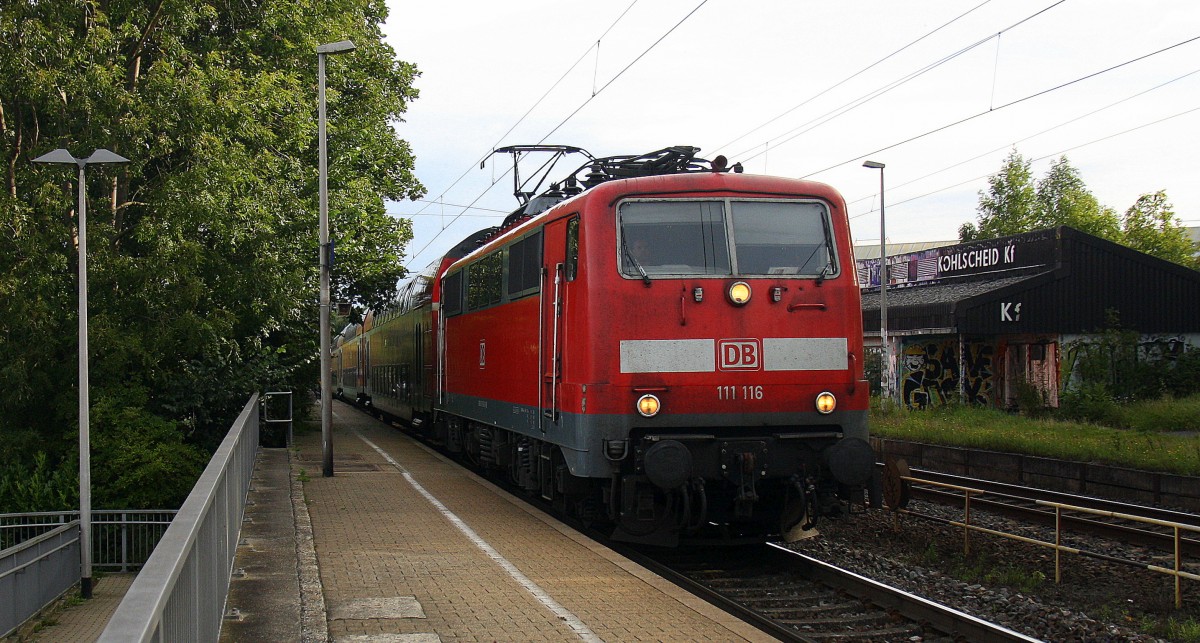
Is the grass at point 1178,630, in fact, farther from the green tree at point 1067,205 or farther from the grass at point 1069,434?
the green tree at point 1067,205

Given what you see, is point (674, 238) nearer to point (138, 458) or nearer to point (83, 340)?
point (83, 340)

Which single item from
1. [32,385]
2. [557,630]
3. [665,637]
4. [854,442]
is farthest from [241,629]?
[32,385]

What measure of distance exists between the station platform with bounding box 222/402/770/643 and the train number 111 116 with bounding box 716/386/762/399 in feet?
5.52

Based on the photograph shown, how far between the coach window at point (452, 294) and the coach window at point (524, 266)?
354 cm

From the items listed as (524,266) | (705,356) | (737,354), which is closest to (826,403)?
(737,354)

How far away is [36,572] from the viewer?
60.8ft

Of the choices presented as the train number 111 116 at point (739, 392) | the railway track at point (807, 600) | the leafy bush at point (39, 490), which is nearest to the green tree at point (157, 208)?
the leafy bush at point (39, 490)

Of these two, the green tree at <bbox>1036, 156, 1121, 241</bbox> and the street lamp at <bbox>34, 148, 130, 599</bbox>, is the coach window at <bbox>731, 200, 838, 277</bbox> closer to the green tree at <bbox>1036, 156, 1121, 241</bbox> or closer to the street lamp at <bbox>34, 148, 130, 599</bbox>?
the street lamp at <bbox>34, 148, 130, 599</bbox>

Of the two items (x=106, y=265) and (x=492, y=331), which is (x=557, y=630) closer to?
(x=492, y=331)

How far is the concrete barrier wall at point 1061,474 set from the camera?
1491 cm

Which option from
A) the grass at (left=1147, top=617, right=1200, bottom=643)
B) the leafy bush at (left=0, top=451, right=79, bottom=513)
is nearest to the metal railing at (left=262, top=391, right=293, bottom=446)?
the leafy bush at (left=0, top=451, right=79, bottom=513)

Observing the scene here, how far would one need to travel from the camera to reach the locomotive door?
10.7 m

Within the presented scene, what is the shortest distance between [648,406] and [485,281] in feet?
17.4

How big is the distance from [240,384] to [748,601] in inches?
643
